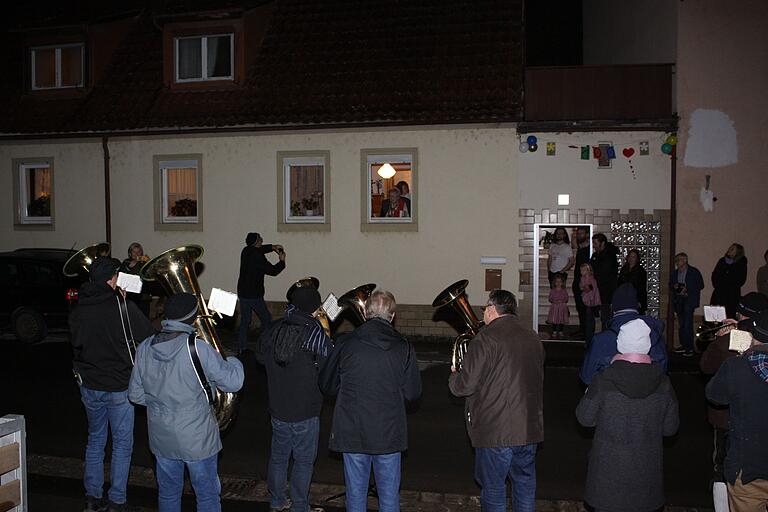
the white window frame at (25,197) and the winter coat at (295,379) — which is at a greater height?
the white window frame at (25,197)

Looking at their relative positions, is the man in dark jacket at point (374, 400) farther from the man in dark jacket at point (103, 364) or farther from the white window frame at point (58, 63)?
the white window frame at point (58, 63)

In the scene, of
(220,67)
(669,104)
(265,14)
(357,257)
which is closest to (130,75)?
(220,67)

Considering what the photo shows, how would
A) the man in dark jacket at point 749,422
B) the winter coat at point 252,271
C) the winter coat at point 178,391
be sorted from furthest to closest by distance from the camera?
1. the winter coat at point 252,271
2. the winter coat at point 178,391
3. the man in dark jacket at point 749,422

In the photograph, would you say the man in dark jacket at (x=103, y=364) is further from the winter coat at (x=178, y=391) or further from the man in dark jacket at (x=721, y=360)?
the man in dark jacket at (x=721, y=360)

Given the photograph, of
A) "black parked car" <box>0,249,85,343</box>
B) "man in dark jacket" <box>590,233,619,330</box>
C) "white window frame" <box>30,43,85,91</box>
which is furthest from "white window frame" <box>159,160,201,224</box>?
"man in dark jacket" <box>590,233,619,330</box>

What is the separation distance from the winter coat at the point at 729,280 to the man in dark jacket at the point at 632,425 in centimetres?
908

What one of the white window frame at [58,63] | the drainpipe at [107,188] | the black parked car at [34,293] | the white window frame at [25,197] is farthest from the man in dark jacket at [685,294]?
the white window frame at [58,63]

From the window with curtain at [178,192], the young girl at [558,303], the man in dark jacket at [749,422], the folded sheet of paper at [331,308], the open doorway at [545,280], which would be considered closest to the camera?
the man in dark jacket at [749,422]

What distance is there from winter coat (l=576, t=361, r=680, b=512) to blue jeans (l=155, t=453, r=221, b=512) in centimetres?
241

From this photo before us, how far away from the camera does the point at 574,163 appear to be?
13.5 m

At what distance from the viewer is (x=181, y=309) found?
15.1 feet

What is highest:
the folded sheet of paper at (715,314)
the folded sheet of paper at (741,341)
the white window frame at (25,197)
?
the white window frame at (25,197)

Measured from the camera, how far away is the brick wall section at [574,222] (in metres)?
13.3

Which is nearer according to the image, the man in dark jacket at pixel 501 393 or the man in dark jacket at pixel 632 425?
the man in dark jacket at pixel 632 425
